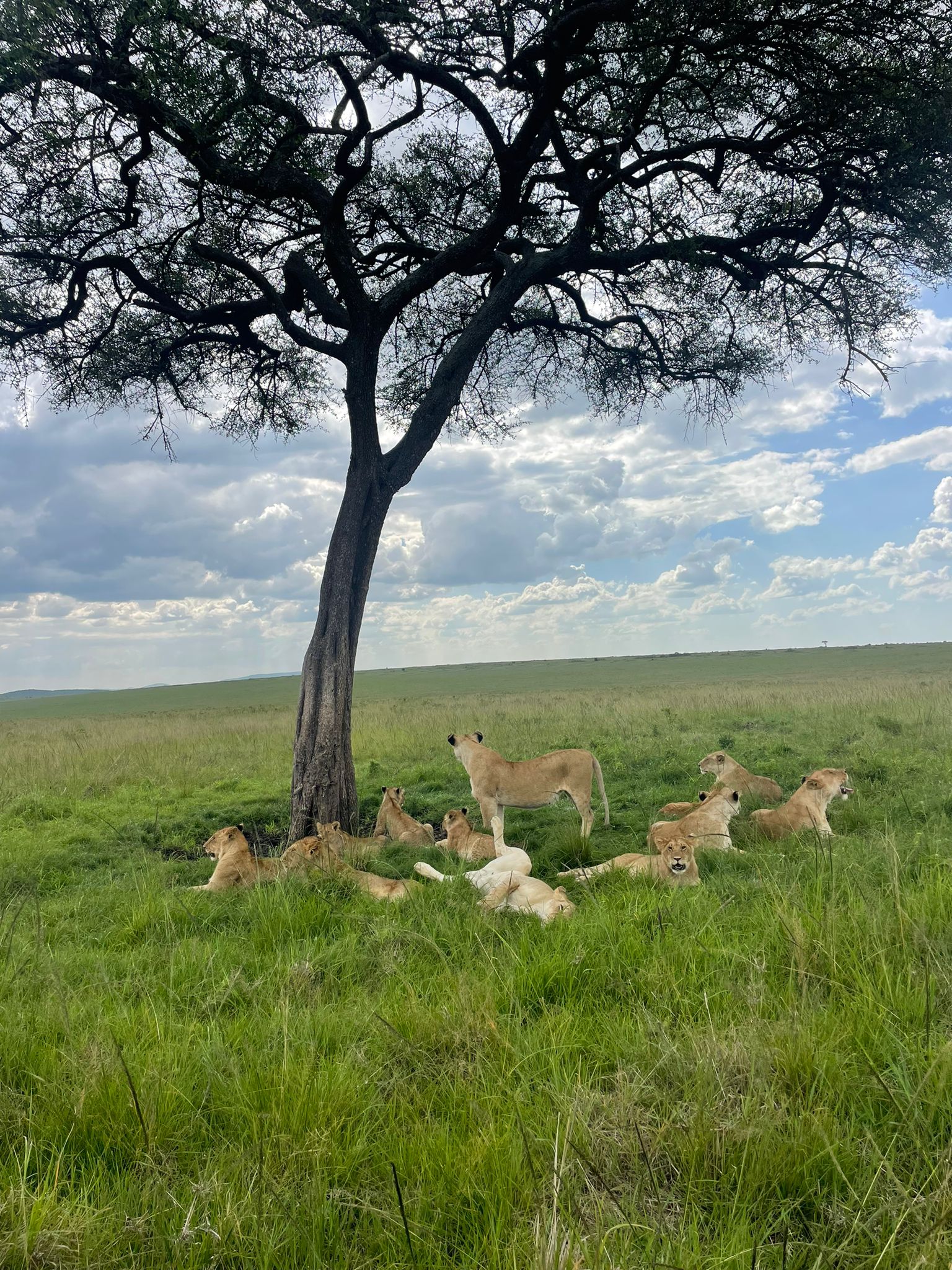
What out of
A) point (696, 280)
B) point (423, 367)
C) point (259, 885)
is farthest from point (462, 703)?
point (259, 885)

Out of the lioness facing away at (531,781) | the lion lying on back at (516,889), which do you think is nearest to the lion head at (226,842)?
the lion lying on back at (516,889)

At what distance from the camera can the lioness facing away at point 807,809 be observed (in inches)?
322

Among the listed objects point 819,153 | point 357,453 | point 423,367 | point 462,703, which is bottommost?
point 462,703

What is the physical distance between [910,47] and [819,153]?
5.38ft

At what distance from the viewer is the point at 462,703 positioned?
38844 mm

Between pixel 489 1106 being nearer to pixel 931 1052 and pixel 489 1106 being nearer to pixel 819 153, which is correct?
pixel 931 1052

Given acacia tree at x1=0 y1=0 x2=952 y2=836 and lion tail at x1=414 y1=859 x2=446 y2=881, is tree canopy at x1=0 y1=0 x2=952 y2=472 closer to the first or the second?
acacia tree at x1=0 y1=0 x2=952 y2=836

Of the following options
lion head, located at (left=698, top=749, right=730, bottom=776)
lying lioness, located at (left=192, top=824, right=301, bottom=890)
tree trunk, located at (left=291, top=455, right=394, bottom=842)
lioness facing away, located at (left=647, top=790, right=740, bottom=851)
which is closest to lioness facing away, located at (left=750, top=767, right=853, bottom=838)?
lioness facing away, located at (left=647, top=790, right=740, bottom=851)

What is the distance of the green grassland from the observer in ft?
7.90

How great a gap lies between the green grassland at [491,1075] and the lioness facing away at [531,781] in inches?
101

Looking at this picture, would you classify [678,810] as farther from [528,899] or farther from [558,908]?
[558,908]

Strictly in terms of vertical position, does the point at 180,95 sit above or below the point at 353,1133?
above

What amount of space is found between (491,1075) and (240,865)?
197 inches

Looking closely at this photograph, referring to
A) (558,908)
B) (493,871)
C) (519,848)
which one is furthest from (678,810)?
(558,908)
